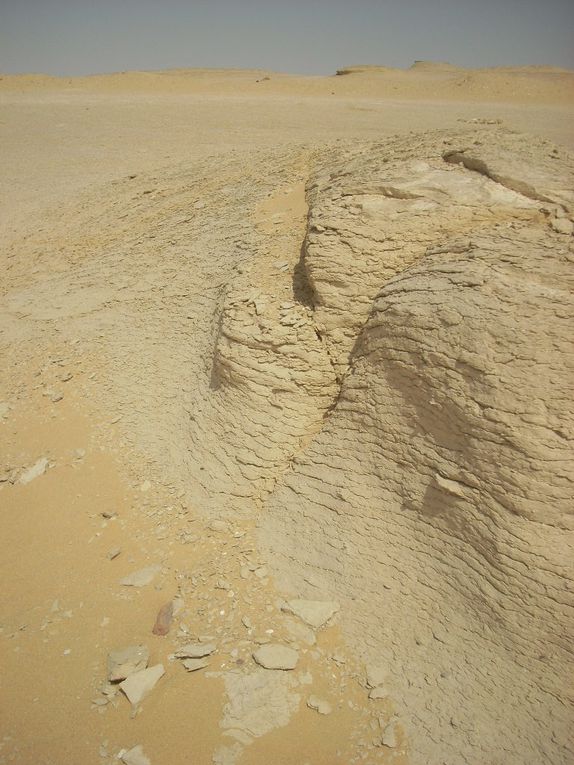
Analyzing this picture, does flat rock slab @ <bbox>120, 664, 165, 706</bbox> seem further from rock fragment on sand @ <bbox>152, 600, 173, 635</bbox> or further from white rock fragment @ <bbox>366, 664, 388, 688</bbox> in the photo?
white rock fragment @ <bbox>366, 664, 388, 688</bbox>

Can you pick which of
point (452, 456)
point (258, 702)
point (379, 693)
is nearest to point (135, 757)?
point (258, 702)

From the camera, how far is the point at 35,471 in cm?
417

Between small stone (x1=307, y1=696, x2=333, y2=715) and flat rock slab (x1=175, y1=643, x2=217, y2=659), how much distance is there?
1.97 ft

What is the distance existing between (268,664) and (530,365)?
2.10 m

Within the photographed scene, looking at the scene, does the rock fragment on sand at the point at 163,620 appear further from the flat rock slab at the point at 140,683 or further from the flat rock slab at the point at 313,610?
the flat rock slab at the point at 313,610

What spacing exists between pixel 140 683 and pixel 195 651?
1.05ft

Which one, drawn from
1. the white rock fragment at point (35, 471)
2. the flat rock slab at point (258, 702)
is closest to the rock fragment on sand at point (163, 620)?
the flat rock slab at point (258, 702)

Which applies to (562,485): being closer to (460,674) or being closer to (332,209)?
(460,674)

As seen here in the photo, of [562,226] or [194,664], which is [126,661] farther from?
[562,226]

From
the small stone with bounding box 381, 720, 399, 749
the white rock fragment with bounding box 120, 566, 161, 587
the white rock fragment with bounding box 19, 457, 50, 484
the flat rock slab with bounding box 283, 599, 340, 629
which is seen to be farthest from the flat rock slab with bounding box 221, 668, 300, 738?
the white rock fragment with bounding box 19, 457, 50, 484

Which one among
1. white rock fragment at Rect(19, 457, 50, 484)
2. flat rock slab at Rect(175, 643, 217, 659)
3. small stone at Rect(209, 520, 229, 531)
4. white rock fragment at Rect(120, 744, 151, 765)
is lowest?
white rock fragment at Rect(120, 744, 151, 765)

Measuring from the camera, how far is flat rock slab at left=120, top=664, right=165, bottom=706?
2.74 m

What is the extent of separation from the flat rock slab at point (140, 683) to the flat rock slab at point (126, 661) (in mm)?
37

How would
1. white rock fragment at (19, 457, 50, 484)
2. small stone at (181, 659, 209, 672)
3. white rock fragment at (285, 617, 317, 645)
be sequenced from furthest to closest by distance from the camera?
white rock fragment at (19, 457, 50, 484), white rock fragment at (285, 617, 317, 645), small stone at (181, 659, 209, 672)
